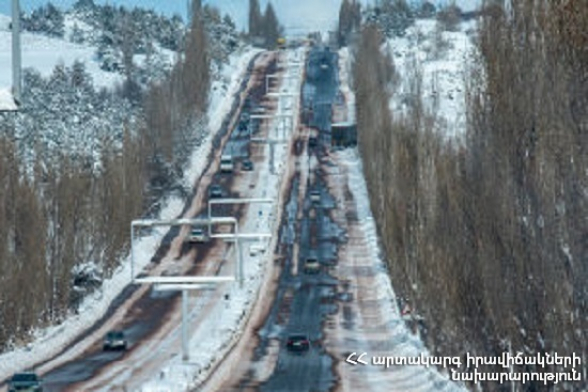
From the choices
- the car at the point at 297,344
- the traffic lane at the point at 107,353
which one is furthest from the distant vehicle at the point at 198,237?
the car at the point at 297,344

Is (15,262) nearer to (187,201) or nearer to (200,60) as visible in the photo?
(187,201)

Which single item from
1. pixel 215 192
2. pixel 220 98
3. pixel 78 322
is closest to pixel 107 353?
pixel 78 322

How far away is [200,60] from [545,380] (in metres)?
94.0

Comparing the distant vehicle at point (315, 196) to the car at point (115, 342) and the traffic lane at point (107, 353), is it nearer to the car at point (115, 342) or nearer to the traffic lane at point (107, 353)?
the traffic lane at point (107, 353)

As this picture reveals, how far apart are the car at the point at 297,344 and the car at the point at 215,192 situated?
41876mm

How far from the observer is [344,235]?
81.2 metres

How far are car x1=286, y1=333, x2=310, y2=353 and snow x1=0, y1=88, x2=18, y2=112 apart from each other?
124ft

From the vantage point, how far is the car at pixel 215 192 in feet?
297

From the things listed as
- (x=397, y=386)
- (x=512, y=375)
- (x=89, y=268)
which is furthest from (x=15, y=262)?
(x=512, y=375)

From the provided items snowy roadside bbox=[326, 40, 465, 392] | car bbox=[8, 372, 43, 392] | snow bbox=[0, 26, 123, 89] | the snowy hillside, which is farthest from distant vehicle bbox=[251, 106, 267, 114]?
car bbox=[8, 372, 43, 392]

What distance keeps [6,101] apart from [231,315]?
4718cm

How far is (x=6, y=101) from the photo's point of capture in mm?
11336

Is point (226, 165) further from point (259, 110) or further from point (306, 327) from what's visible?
point (306, 327)

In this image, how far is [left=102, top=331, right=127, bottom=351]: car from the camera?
51.8 meters
